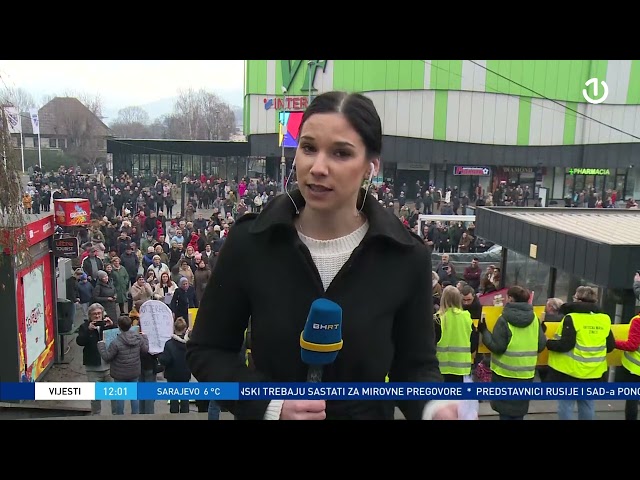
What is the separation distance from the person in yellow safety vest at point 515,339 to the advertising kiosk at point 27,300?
2695 mm

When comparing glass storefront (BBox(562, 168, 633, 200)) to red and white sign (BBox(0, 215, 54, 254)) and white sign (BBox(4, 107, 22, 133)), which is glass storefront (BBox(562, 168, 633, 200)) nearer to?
white sign (BBox(4, 107, 22, 133))

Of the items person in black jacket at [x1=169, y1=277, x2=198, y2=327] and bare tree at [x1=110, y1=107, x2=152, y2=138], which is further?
person in black jacket at [x1=169, y1=277, x2=198, y2=327]

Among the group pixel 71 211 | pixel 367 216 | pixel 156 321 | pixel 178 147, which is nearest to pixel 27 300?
pixel 71 211

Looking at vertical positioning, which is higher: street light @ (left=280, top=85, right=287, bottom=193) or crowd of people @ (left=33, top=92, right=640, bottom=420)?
street light @ (left=280, top=85, right=287, bottom=193)

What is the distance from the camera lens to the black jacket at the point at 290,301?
1.57 meters

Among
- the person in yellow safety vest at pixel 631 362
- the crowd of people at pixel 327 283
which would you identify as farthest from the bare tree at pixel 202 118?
the person in yellow safety vest at pixel 631 362

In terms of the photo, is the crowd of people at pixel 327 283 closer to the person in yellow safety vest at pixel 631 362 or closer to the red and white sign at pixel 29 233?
the person in yellow safety vest at pixel 631 362

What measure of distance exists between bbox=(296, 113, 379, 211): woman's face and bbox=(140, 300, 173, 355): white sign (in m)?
2.06

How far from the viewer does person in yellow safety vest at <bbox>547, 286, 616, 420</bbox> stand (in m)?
3.06

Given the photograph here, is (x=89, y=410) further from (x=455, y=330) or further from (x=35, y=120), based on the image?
(x=455, y=330)

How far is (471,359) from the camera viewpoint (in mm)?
3160

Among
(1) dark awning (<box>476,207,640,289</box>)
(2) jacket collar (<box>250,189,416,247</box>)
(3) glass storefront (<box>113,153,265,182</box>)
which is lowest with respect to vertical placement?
(1) dark awning (<box>476,207,640,289</box>)

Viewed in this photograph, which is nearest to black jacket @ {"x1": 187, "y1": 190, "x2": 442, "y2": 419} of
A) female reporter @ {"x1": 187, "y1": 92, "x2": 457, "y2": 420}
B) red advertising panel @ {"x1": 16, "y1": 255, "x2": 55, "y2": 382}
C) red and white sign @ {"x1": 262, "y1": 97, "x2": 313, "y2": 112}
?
female reporter @ {"x1": 187, "y1": 92, "x2": 457, "y2": 420}

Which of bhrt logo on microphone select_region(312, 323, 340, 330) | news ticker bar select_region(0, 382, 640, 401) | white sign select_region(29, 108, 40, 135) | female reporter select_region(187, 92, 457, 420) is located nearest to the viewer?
bhrt logo on microphone select_region(312, 323, 340, 330)
